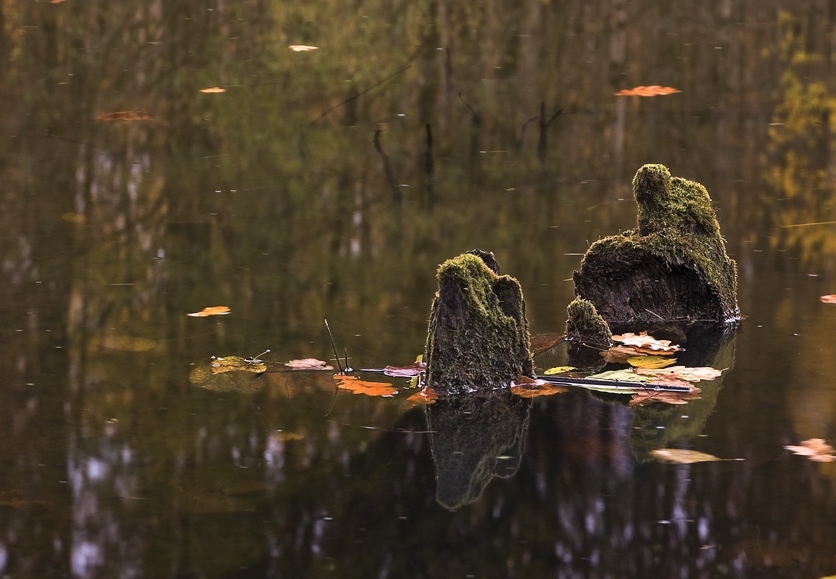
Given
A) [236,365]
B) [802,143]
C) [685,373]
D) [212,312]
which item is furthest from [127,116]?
[685,373]

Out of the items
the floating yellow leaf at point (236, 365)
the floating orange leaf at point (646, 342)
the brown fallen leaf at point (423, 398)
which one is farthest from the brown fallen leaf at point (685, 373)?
the floating yellow leaf at point (236, 365)

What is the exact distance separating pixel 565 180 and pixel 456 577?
4878mm

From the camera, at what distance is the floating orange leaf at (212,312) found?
5398 millimetres

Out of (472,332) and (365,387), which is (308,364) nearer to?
(365,387)

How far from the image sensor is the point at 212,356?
4887 mm

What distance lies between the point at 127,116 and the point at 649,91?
438cm

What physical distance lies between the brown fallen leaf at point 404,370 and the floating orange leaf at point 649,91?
19.3 ft

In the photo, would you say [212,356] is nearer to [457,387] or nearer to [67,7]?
[457,387]

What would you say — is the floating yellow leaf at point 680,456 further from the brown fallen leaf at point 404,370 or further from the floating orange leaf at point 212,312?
the floating orange leaf at point 212,312

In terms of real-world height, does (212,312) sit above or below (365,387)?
above

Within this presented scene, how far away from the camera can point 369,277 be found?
600 cm

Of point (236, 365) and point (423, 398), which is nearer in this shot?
point (423, 398)

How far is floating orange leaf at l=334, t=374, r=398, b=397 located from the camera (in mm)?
4500

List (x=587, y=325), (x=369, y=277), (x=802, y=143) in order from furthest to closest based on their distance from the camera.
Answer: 1. (x=802, y=143)
2. (x=369, y=277)
3. (x=587, y=325)
